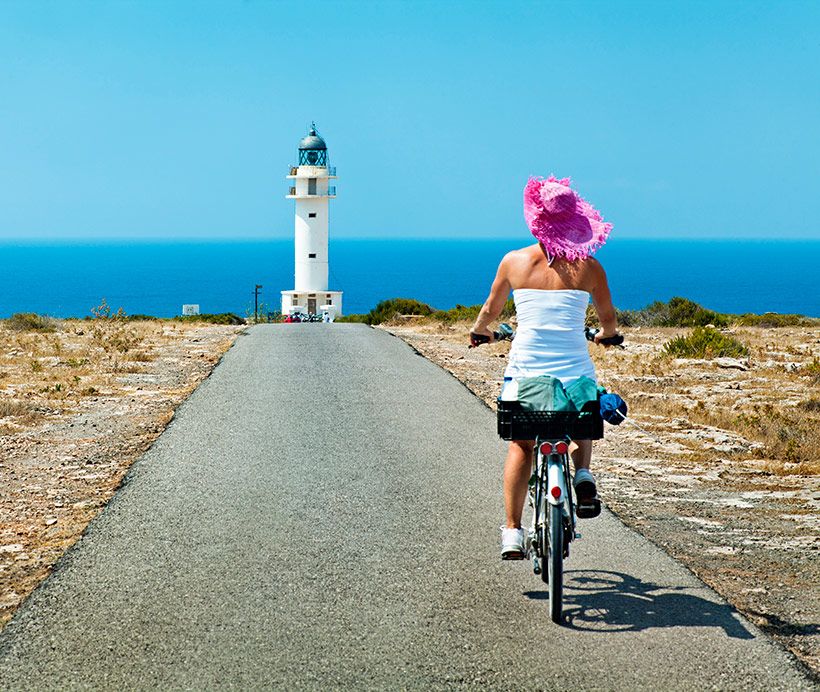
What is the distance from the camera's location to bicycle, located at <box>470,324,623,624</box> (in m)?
5.23

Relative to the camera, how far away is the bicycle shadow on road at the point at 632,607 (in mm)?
5227

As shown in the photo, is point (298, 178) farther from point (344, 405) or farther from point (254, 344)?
point (344, 405)

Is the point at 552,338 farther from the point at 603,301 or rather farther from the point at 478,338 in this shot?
the point at 478,338

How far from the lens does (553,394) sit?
5.45 metres

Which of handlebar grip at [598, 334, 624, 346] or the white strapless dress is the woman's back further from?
handlebar grip at [598, 334, 624, 346]

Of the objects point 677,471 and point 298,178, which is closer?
point 677,471

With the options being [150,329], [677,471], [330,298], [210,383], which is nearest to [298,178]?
[330,298]

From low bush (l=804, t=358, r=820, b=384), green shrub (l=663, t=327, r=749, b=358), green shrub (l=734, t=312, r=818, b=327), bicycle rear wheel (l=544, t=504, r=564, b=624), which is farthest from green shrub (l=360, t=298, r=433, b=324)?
bicycle rear wheel (l=544, t=504, r=564, b=624)

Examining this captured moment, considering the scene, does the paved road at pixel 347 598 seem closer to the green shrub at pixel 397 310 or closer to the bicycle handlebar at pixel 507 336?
the bicycle handlebar at pixel 507 336

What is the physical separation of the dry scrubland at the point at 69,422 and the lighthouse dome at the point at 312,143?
133 feet

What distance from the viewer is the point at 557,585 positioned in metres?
5.18

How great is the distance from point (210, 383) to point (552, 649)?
10.4 metres

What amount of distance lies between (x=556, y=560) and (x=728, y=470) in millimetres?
5063

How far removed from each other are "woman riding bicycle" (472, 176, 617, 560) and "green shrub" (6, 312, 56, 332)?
22.6m
